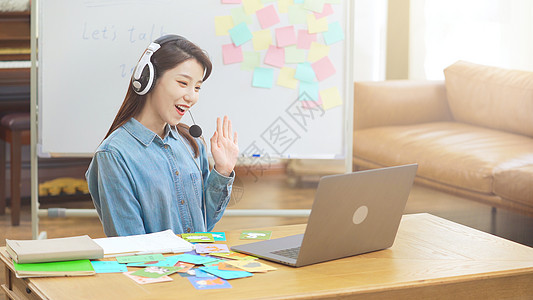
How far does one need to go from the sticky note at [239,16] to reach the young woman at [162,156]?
0.88 m

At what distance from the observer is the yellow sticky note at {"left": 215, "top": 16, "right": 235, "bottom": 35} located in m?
2.82

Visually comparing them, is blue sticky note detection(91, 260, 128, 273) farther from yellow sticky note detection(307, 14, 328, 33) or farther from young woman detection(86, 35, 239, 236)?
yellow sticky note detection(307, 14, 328, 33)

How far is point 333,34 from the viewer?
288 cm

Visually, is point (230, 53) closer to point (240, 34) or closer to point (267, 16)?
point (240, 34)

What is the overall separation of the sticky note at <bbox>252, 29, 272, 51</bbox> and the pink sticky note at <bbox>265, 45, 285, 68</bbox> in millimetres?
32

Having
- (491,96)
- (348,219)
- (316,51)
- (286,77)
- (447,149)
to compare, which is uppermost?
(316,51)

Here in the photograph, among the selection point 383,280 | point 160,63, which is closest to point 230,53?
point 160,63

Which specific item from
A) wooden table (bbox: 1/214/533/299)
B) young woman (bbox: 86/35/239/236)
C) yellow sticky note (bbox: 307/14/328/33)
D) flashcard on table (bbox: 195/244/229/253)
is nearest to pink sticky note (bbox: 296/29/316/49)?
yellow sticky note (bbox: 307/14/328/33)

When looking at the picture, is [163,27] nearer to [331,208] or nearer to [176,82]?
[176,82]

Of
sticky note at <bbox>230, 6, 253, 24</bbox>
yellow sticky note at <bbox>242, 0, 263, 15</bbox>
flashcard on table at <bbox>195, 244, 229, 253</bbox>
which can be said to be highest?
yellow sticky note at <bbox>242, 0, 263, 15</bbox>

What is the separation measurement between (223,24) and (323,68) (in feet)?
1.42

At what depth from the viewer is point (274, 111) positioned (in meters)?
2.89

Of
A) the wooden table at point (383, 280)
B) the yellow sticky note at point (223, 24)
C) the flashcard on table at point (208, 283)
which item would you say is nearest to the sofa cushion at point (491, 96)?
the yellow sticky note at point (223, 24)

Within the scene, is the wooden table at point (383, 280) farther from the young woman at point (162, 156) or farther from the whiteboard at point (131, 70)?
the whiteboard at point (131, 70)
